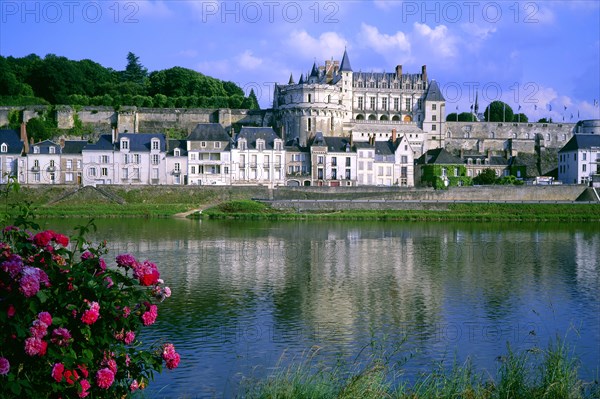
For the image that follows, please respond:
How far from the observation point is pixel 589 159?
→ 49.0 m

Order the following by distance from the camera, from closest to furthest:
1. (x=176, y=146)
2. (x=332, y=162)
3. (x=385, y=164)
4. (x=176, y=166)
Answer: (x=176, y=166)
(x=176, y=146)
(x=332, y=162)
(x=385, y=164)

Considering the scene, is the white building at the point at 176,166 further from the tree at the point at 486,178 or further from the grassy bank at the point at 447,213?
the tree at the point at 486,178

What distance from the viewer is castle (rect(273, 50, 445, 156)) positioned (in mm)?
54000

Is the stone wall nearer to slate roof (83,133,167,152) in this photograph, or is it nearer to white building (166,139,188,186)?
white building (166,139,188,186)

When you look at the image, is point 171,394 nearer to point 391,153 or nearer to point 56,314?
point 56,314

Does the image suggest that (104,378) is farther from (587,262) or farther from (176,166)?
(176,166)

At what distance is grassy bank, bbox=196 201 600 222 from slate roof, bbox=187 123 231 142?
26.4ft

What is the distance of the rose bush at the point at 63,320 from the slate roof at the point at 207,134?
3885 centimetres

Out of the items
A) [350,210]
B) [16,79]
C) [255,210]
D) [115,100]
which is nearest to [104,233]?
[255,210]

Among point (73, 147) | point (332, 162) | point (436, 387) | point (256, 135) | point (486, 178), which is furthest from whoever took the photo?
point (486, 178)

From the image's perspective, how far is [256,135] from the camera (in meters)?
45.2

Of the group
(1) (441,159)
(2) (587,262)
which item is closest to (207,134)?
(1) (441,159)

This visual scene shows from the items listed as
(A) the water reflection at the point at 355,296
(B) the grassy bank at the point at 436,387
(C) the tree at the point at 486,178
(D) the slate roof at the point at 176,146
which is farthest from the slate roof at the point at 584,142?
(B) the grassy bank at the point at 436,387

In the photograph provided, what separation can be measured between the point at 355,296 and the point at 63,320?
994cm
